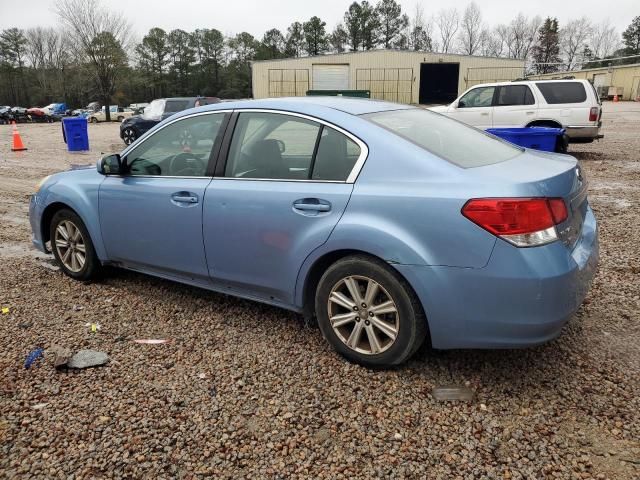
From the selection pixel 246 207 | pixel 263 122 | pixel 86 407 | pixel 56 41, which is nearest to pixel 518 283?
pixel 246 207

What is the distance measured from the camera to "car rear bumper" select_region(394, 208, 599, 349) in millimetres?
2520

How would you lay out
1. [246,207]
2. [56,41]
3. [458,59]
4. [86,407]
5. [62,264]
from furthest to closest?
[56,41], [458,59], [62,264], [246,207], [86,407]

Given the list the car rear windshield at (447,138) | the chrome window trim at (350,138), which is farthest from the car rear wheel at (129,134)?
the car rear windshield at (447,138)

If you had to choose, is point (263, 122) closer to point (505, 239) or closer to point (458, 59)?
point (505, 239)

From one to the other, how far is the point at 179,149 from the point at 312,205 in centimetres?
143

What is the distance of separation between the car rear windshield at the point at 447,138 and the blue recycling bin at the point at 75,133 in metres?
15.5

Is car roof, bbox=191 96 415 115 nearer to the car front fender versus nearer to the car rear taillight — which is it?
the car rear taillight

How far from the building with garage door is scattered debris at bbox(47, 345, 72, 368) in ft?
145

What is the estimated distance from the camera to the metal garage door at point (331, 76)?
46062 millimetres

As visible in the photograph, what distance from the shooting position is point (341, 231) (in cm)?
289

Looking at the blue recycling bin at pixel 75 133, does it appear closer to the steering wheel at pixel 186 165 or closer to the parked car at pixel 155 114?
the parked car at pixel 155 114

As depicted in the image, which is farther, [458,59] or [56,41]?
[56,41]

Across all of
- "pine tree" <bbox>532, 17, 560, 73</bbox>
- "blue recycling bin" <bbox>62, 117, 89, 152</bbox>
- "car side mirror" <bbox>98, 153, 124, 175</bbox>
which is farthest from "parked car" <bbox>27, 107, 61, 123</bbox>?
"pine tree" <bbox>532, 17, 560, 73</bbox>

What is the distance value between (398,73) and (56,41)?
64894 mm
